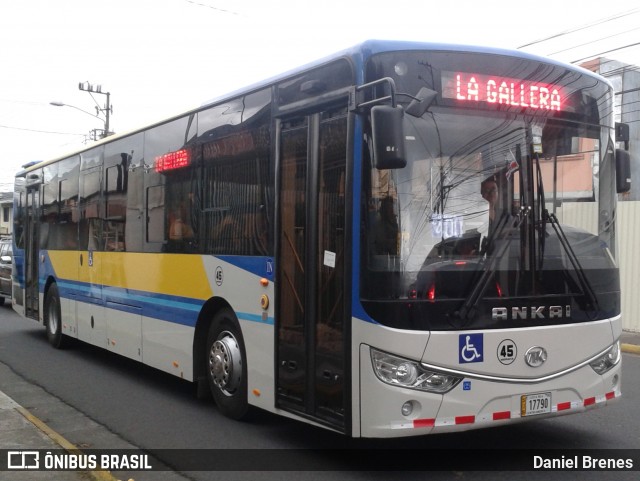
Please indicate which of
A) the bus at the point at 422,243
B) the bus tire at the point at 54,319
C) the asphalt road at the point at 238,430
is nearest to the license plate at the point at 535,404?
the bus at the point at 422,243

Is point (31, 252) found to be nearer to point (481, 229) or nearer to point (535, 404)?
point (481, 229)

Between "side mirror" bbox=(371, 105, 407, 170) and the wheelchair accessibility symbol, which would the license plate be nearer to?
→ the wheelchair accessibility symbol

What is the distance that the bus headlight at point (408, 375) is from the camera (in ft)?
17.7

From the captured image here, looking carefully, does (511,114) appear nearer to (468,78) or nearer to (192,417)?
(468,78)

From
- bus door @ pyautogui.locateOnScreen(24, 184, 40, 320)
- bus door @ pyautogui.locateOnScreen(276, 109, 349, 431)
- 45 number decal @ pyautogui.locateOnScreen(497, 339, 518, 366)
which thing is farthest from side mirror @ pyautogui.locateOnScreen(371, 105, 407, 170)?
bus door @ pyautogui.locateOnScreen(24, 184, 40, 320)

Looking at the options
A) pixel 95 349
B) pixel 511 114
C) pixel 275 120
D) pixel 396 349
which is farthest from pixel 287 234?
pixel 95 349

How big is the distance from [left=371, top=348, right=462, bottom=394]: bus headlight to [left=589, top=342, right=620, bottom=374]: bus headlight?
4.81 ft

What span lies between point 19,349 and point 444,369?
9.94 meters

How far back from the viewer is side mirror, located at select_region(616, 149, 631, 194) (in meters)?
6.74

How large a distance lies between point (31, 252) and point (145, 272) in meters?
6.33

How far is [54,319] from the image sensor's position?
43.6ft

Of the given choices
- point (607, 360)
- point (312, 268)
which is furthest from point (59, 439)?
point (607, 360)

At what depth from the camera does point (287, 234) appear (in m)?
6.60

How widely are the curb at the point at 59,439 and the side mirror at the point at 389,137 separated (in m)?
3.13
